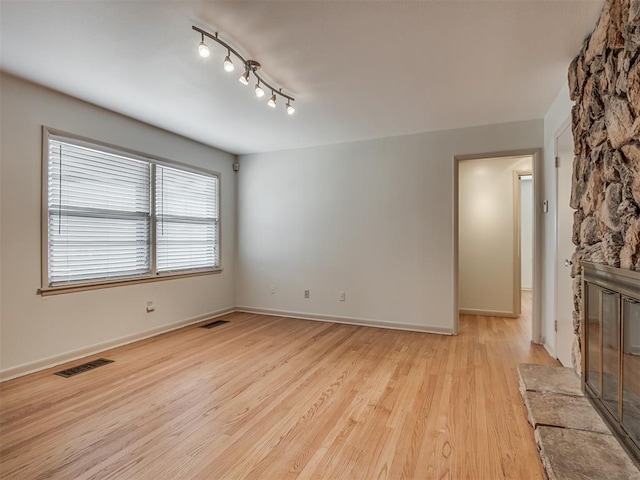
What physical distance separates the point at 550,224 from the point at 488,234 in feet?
5.84

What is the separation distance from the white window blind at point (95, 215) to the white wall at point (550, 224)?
14.1 ft

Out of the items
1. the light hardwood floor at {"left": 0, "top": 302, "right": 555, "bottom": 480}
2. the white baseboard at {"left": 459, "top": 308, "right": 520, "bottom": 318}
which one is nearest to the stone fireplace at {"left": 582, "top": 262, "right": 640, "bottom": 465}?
the light hardwood floor at {"left": 0, "top": 302, "right": 555, "bottom": 480}

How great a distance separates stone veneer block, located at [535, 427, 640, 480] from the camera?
141 cm

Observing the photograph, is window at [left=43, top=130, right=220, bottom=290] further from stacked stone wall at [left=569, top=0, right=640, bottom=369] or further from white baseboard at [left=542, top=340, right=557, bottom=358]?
white baseboard at [left=542, top=340, right=557, bottom=358]

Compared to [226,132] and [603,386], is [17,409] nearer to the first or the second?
[226,132]

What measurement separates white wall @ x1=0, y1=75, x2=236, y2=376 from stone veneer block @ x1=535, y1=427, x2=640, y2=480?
375cm

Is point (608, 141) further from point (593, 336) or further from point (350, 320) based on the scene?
point (350, 320)

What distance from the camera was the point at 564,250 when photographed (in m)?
2.83

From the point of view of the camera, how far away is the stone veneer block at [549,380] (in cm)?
216

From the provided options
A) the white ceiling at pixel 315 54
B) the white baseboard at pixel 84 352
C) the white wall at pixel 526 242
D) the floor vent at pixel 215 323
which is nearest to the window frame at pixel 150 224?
the white ceiling at pixel 315 54

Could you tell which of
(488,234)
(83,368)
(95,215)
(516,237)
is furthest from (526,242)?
(83,368)

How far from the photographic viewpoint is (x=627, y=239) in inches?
62.3

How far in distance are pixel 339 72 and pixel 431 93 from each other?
917 millimetres

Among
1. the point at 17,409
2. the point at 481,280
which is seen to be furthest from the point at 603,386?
the point at 17,409
